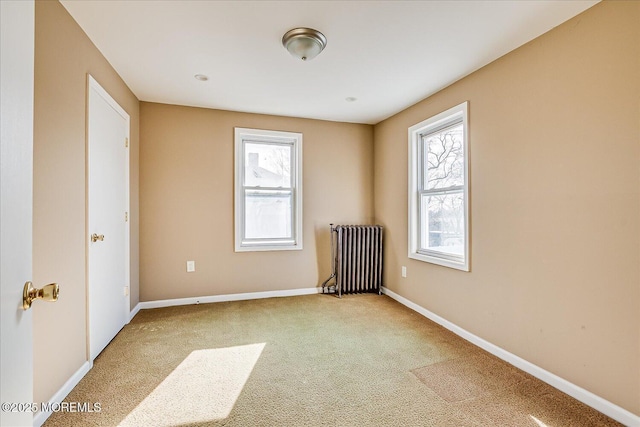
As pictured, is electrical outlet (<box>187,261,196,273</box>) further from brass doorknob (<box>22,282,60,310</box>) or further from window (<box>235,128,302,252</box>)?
brass doorknob (<box>22,282,60,310</box>)

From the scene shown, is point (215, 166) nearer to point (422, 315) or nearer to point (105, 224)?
point (105, 224)

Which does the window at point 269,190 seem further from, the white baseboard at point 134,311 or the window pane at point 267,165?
the white baseboard at point 134,311

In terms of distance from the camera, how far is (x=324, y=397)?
1.87m

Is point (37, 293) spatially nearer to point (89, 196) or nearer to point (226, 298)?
point (89, 196)

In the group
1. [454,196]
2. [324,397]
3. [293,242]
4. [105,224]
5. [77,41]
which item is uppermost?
[77,41]

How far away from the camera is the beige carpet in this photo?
1.69m

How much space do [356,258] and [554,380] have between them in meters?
2.34

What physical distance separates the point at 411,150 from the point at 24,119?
332 centimetres

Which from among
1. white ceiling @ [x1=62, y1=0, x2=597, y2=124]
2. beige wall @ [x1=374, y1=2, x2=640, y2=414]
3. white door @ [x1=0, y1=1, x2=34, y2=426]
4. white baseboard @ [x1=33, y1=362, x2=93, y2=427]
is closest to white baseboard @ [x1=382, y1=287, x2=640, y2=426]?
beige wall @ [x1=374, y1=2, x2=640, y2=414]

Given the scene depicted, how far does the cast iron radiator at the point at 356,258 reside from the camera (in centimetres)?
397

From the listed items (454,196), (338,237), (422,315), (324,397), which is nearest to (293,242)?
(338,237)

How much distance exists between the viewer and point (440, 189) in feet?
10.3

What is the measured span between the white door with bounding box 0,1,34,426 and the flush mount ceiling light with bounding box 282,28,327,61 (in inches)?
62.0

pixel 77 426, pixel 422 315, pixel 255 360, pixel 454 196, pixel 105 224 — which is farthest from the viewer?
pixel 422 315
